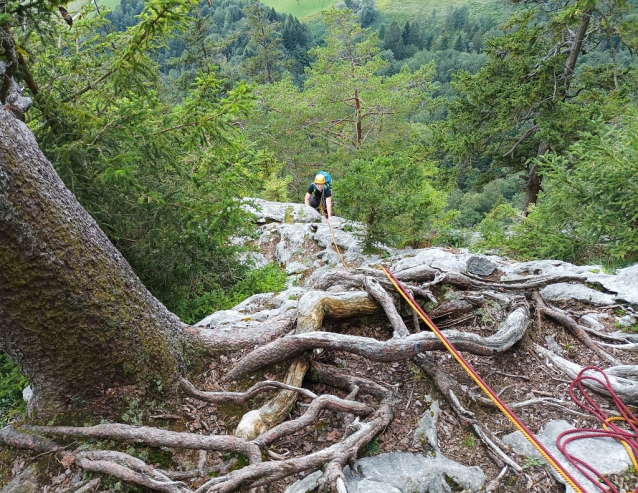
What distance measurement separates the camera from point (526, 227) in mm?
8078

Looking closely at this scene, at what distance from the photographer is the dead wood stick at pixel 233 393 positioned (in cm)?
310

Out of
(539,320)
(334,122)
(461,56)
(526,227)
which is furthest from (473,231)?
(461,56)

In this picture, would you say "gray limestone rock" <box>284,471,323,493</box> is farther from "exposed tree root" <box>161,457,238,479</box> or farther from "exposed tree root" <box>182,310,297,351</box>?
"exposed tree root" <box>182,310,297,351</box>

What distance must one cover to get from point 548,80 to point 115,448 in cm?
1529

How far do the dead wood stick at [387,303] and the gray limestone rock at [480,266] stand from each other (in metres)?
1.69

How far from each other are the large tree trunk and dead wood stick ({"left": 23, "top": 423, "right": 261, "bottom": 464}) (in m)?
0.23

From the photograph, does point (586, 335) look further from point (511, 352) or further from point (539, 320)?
point (511, 352)

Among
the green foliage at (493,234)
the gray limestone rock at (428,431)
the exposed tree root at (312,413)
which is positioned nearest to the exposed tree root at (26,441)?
the exposed tree root at (312,413)

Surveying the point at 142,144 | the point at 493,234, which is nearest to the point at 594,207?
the point at 493,234

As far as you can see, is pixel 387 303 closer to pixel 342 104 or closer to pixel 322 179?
pixel 322 179

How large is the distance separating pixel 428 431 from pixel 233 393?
1.60 m

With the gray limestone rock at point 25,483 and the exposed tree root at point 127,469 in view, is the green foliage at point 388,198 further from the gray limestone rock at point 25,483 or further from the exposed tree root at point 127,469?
the gray limestone rock at point 25,483

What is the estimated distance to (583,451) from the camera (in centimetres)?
264

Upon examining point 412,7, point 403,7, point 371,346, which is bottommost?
point 371,346
